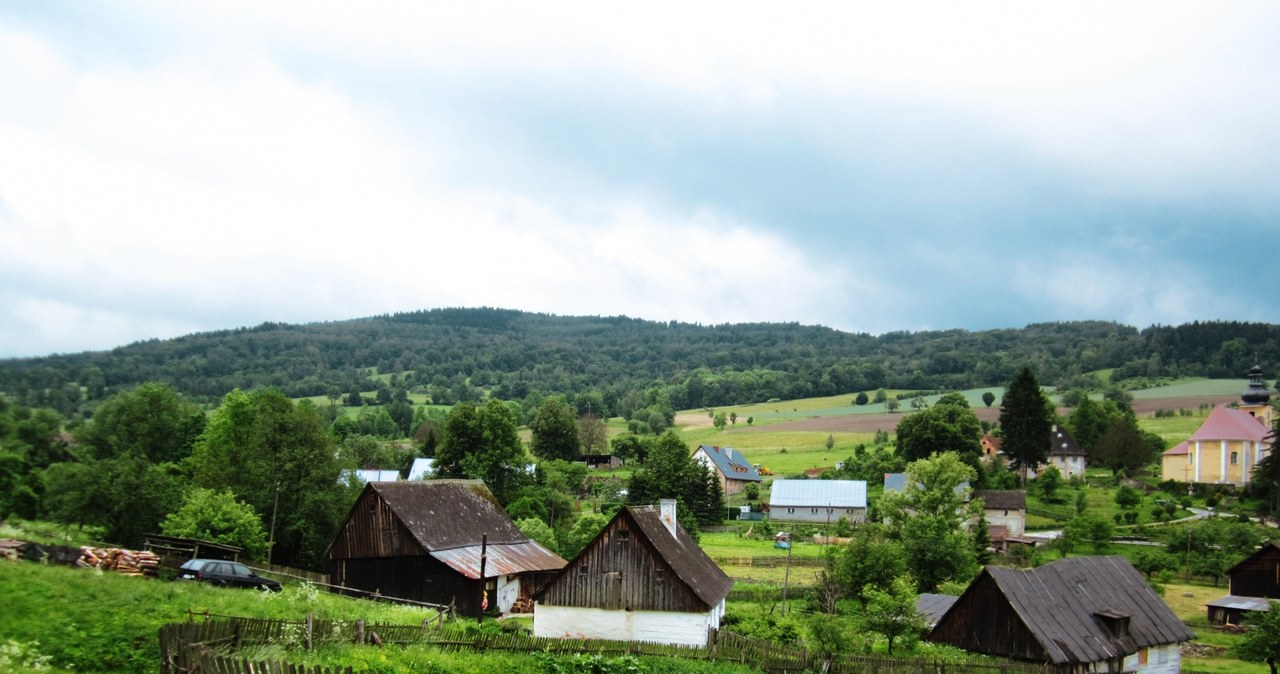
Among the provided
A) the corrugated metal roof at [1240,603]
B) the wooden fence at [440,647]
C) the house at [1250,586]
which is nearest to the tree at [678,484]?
the house at [1250,586]

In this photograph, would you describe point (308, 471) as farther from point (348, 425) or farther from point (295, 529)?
point (348, 425)

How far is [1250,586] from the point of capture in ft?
182

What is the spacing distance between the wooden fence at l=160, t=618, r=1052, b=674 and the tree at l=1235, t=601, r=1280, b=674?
41.3ft

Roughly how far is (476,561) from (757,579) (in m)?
22.1

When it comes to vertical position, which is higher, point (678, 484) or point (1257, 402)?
point (1257, 402)

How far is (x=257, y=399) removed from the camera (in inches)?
2234

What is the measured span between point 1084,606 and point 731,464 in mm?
69638

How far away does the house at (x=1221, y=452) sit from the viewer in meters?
92.6

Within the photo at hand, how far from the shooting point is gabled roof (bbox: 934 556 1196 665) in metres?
33.7

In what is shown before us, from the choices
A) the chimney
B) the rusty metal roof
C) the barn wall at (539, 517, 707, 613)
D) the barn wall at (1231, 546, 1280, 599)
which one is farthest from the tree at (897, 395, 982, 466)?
the barn wall at (539, 517, 707, 613)

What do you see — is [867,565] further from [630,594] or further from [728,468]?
[728,468]

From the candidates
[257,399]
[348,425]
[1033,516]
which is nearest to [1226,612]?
[1033,516]

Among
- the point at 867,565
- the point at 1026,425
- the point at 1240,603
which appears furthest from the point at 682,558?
the point at 1026,425

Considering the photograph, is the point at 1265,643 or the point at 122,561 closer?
the point at 122,561
